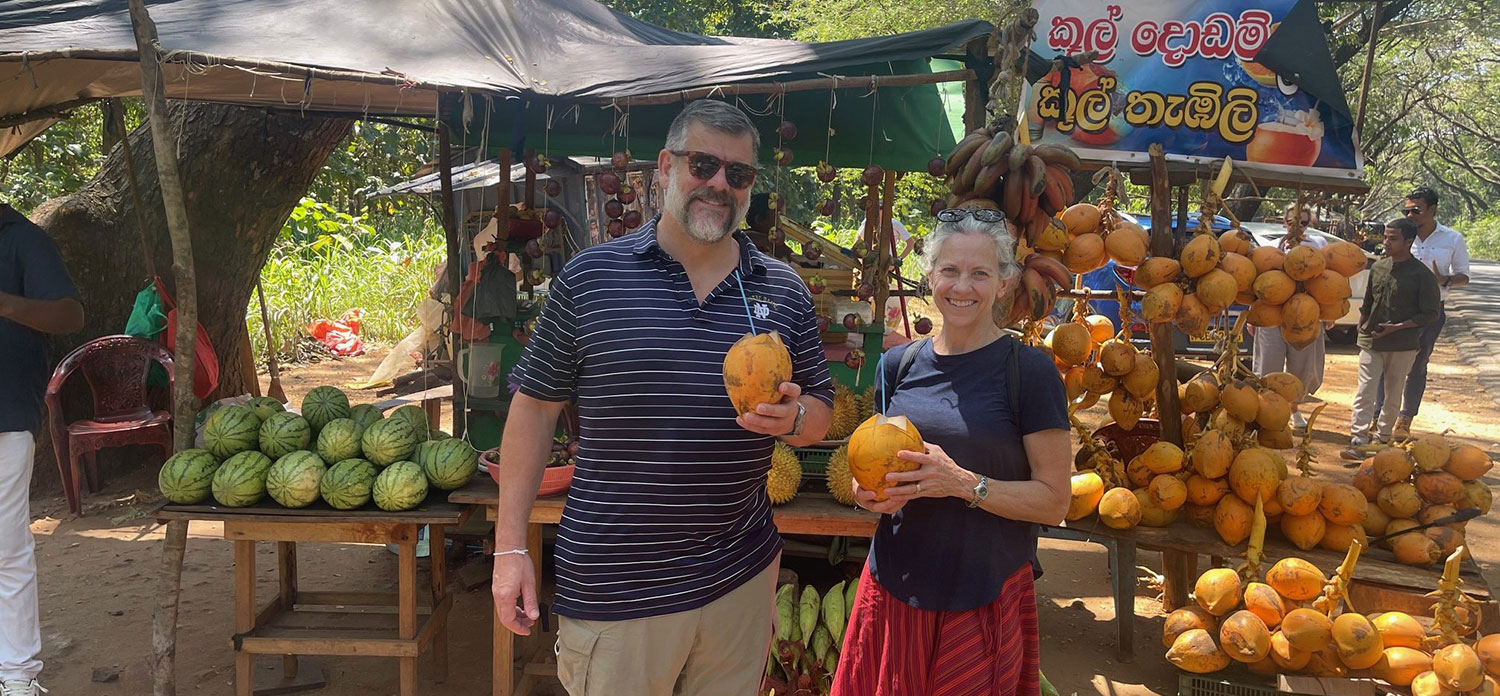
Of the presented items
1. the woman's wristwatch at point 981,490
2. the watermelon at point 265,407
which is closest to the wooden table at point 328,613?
the watermelon at point 265,407

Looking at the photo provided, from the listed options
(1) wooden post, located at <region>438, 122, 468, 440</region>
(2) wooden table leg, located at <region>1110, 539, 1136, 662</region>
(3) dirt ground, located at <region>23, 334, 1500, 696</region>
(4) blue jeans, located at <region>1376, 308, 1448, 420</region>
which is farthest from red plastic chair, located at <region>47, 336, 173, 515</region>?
(4) blue jeans, located at <region>1376, 308, 1448, 420</region>

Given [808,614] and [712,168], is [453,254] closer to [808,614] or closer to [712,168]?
[808,614]

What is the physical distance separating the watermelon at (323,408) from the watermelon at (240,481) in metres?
0.43

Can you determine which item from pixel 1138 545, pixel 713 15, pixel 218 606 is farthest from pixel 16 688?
pixel 713 15

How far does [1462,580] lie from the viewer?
3803 mm

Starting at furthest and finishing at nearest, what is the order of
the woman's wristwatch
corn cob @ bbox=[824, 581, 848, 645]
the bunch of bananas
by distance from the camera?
corn cob @ bbox=[824, 581, 848, 645] < the bunch of bananas < the woman's wristwatch

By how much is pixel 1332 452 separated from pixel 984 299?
8.20m

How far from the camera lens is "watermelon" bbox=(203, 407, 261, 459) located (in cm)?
409

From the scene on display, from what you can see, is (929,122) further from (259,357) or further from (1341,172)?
(259,357)

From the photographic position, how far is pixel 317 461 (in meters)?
3.96

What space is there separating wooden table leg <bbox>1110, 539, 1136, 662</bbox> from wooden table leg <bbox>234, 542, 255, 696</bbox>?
391 centimetres

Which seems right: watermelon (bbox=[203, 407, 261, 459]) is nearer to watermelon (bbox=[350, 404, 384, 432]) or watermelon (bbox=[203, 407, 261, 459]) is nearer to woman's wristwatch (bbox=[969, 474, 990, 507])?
watermelon (bbox=[350, 404, 384, 432])

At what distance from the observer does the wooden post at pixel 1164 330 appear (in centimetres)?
393

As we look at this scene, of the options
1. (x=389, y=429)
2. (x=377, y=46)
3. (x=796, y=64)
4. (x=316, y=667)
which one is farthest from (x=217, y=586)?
(x=796, y=64)
